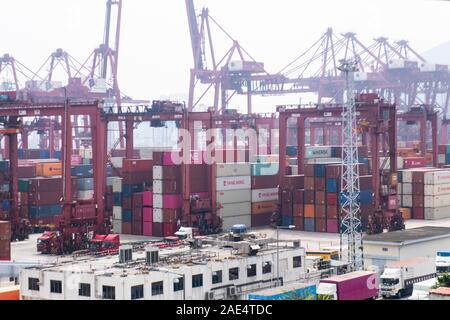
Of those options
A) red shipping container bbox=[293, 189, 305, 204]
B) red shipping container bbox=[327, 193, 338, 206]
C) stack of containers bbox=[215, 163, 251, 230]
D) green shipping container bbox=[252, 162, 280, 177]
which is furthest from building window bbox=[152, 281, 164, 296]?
green shipping container bbox=[252, 162, 280, 177]

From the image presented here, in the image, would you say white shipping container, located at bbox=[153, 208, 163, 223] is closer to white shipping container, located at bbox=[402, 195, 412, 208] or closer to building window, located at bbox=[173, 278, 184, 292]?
white shipping container, located at bbox=[402, 195, 412, 208]

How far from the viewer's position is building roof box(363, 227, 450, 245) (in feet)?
107

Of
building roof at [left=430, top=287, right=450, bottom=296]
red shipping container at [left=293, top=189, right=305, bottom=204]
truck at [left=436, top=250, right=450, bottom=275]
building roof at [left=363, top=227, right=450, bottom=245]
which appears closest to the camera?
building roof at [left=430, top=287, right=450, bottom=296]

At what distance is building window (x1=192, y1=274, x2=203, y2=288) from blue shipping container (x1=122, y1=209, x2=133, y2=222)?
2571cm

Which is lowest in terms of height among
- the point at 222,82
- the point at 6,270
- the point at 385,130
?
the point at 6,270

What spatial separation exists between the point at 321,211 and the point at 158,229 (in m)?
9.71

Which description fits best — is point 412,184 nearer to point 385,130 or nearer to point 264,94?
point 385,130

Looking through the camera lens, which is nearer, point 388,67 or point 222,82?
point 222,82

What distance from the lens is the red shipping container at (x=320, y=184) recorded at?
161 feet

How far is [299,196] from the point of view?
5072 cm

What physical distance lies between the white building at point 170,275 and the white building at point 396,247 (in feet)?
18.9
